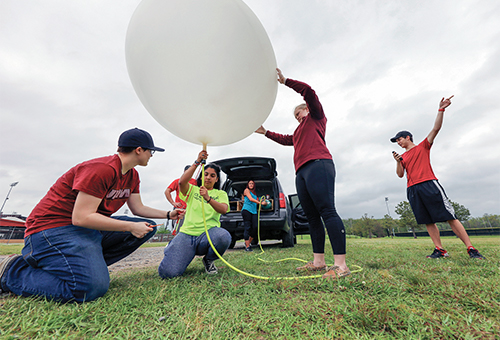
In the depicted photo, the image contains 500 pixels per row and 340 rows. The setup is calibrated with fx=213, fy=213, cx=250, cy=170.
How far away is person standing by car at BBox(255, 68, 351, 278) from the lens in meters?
1.83

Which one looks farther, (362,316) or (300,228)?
(300,228)

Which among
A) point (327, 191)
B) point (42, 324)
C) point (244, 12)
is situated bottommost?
point (42, 324)

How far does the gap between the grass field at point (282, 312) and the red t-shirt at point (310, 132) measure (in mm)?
1099

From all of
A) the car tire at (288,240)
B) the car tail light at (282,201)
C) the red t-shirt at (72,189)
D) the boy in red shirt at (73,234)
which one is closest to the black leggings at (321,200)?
the boy in red shirt at (73,234)

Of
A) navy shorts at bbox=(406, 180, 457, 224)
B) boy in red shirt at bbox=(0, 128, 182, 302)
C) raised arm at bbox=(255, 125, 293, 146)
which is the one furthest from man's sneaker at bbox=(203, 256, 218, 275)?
navy shorts at bbox=(406, 180, 457, 224)

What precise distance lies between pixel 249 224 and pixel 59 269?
10.2 ft

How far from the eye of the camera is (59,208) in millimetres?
1509

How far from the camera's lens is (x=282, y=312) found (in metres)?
1.06

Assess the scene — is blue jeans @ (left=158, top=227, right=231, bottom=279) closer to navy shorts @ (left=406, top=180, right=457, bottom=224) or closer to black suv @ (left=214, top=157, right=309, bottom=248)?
black suv @ (left=214, top=157, right=309, bottom=248)

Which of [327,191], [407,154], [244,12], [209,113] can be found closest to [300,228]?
[407,154]

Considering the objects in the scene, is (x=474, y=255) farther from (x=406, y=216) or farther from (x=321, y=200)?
(x=406, y=216)

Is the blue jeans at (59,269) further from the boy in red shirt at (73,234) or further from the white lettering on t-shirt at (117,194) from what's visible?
the white lettering on t-shirt at (117,194)

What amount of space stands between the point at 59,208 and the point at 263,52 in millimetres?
1900

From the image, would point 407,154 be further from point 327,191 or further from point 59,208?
point 59,208
